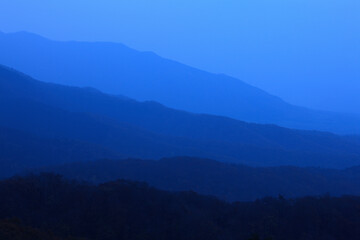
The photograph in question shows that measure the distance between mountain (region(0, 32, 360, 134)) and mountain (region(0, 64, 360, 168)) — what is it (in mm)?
61488

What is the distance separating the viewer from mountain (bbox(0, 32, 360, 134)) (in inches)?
4921

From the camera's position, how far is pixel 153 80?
139125 millimetres

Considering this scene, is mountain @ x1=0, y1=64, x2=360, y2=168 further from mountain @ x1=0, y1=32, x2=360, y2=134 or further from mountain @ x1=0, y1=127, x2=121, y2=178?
mountain @ x1=0, y1=32, x2=360, y2=134

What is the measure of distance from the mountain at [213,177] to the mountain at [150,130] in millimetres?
10148

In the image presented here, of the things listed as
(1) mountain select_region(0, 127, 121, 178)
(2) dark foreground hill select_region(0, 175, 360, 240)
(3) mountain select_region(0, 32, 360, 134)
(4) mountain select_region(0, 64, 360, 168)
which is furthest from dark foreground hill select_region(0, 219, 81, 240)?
(3) mountain select_region(0, 32, 360, 134)

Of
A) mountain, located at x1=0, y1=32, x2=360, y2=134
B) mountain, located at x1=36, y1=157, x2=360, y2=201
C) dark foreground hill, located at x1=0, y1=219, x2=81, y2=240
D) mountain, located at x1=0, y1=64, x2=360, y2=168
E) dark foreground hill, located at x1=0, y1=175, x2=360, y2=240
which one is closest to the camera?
dark foreground hill, located at x1=0, y1=219, x2=81, y2=240

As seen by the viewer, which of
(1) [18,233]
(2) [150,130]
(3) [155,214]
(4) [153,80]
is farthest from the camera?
(4) [153,80]

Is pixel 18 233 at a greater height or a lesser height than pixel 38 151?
lesser

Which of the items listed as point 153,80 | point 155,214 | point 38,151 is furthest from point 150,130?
point 153,80

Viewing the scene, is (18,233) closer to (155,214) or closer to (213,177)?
(155,214)

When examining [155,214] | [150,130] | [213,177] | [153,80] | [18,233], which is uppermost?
[153,80]

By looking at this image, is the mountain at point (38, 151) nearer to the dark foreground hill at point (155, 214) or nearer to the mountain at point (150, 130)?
the mountain at point (150, 130)

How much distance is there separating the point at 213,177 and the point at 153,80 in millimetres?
113615

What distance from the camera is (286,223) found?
1486 centimetres
